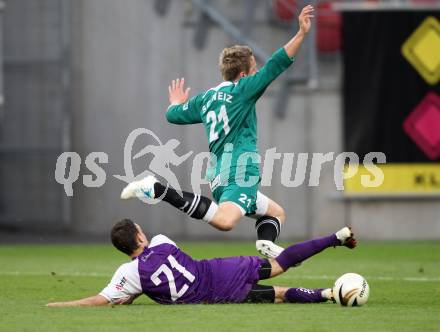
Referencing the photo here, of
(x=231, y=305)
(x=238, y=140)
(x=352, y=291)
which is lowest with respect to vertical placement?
(x=231, y=305)

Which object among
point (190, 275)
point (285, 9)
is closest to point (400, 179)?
point (285, 9)

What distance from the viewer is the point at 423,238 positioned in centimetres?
1717

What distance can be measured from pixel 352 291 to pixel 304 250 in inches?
18.0

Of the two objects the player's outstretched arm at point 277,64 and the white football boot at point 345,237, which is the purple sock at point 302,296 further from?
the player's outstretched arm at point 277,64

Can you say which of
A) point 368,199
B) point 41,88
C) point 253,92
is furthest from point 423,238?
point 253,92

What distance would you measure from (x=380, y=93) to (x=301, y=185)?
1825mm

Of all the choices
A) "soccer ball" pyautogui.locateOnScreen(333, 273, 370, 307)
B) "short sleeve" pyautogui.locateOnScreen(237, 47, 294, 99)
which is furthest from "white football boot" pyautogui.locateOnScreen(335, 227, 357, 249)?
"short sleeve" pyautogui.locateOnScreen(237, 47, 294, 99)

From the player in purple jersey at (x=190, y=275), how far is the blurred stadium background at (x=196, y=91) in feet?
29.3

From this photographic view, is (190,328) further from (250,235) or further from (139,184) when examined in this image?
(250,235)

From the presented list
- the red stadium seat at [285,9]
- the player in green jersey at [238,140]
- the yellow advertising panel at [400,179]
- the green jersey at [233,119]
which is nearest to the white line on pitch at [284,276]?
the player in green jersey at [238,140]

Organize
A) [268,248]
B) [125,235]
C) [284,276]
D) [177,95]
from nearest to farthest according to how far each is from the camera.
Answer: [125,235], [268,248], [177,95], [284,276]

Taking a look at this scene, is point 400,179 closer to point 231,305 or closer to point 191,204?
point 191,204

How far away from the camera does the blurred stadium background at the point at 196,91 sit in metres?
17.0

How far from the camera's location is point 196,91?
57.3 ft
